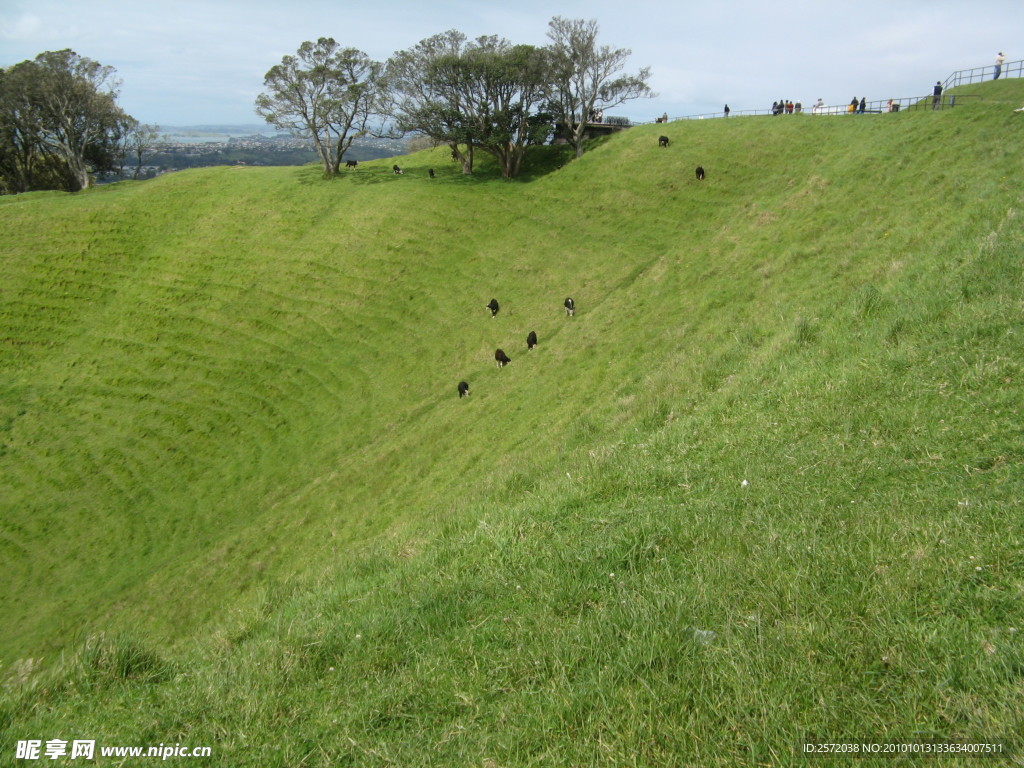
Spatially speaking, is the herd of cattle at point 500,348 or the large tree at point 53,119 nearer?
the herd of cattle at point 500,348

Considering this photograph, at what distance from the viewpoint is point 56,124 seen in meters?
55.0

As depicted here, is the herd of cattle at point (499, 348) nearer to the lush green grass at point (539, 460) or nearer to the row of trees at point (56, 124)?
the lush green grass at point (539, 460)

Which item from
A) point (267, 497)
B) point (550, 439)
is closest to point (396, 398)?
point (267, 497)

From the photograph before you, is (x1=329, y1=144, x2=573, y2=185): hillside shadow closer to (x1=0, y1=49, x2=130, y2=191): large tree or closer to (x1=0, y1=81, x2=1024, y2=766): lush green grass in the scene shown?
(x1=0, y1=81, x2=1024, y2=766): lush green grass

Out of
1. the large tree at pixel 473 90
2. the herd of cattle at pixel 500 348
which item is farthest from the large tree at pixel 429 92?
the herd of cattle at pixel 500 348

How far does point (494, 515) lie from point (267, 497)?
19511 mm

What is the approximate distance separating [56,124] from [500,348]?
5767cm

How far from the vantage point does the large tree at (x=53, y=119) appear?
51812 mm

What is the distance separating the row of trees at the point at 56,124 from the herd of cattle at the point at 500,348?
2079 inches

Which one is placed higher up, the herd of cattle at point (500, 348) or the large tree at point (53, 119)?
the large tree at point (53, 119)

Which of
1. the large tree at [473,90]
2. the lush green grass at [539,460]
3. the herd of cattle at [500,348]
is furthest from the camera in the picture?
the large tree at [473,90]

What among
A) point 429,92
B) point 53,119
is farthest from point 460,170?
point 53,119

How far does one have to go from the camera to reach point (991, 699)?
3420mm

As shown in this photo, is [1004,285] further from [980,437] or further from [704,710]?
[704,710]
